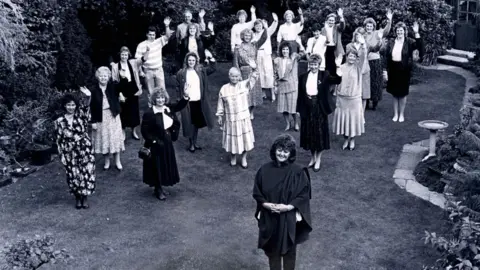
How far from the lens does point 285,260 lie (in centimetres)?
703

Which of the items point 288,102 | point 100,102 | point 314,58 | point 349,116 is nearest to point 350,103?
point 349,116

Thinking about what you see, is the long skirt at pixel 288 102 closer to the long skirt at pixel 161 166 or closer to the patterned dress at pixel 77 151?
the long skirt at pixel 161 166

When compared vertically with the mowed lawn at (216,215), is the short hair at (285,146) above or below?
above

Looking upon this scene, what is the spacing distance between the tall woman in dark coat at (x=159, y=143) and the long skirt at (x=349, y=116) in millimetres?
3012

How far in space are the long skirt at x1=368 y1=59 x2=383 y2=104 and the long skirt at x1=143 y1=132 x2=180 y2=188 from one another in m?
5.16

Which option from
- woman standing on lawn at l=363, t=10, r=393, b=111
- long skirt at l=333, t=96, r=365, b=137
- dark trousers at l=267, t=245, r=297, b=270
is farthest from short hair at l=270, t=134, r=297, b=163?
woman standing on lawn at l=363, t=10, r=393, b=111

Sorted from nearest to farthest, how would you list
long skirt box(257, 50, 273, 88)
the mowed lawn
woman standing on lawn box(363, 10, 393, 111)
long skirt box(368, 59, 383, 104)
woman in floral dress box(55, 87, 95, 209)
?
the mowed lawn, woman in floral dress box(55, 87, 95, 209), woman standing on lawn box(363, 10, 393, 111), long skirt box(368, 59, 383, 104), long skirt box(257, 50, 273, 88)

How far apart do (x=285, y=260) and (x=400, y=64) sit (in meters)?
6.53

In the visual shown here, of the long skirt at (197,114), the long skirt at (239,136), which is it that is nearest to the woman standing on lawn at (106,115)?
the long skirt at (197,114)

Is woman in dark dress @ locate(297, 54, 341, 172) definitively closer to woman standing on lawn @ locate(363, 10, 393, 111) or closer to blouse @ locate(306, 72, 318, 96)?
blouse @ locate(306, 72, 318, 96)

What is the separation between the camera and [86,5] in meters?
14.1

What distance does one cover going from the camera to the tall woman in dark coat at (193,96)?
1097 centimetres

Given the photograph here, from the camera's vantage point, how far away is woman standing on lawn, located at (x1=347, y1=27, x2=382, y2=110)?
11.9m

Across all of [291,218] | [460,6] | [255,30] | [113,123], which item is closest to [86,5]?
[255,30]
